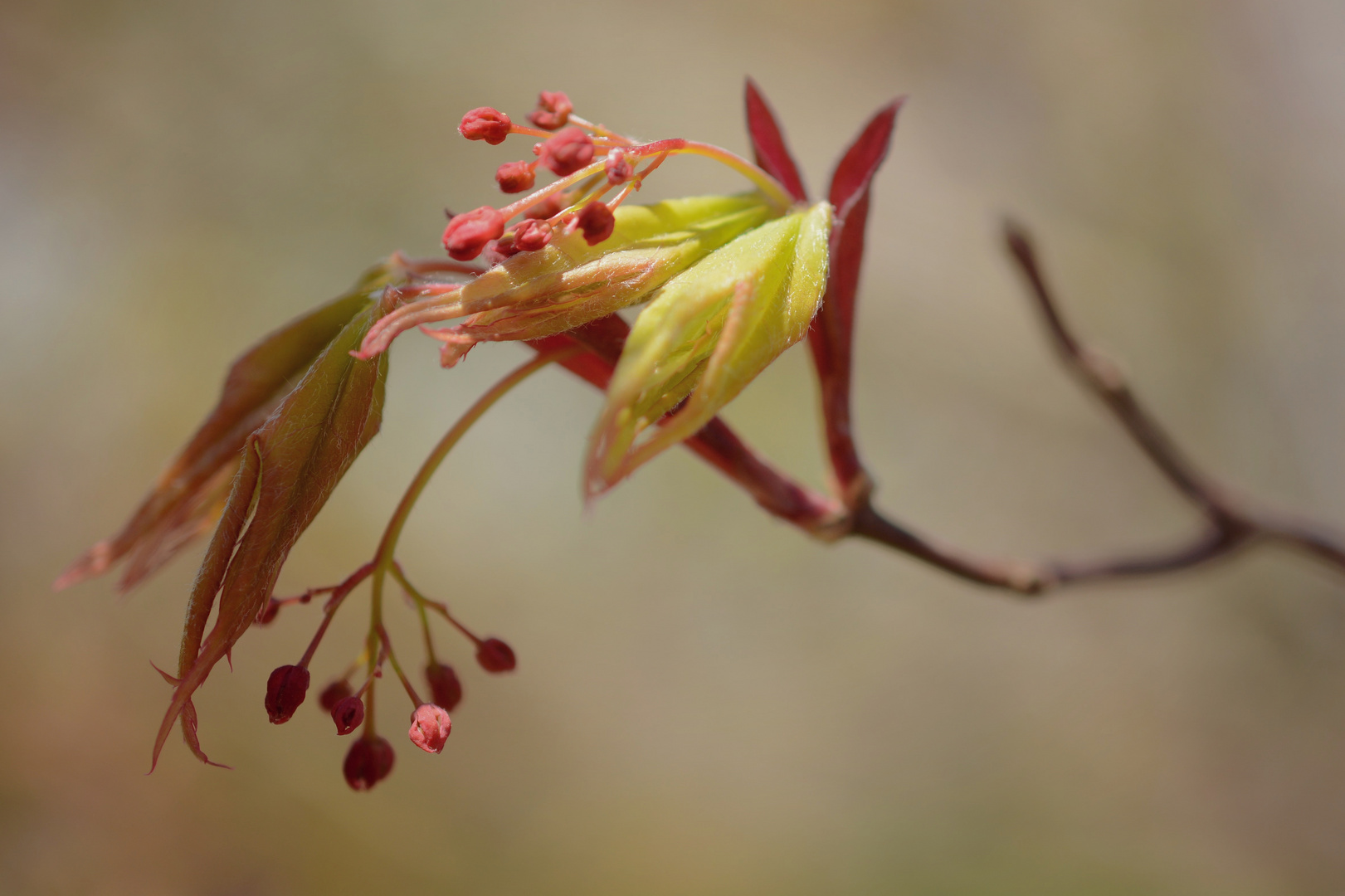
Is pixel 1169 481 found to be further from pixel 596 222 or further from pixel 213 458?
pixel 213 458

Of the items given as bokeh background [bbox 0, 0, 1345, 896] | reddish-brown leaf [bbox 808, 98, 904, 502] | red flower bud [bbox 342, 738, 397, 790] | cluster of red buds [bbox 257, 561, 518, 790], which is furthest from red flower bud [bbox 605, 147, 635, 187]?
bokeh background [bbox 0, 0, 1345, 896]

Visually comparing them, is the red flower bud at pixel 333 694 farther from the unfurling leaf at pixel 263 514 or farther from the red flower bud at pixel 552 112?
the red flower bud at pixel 552 112

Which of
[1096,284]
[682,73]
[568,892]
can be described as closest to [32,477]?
[568,892]

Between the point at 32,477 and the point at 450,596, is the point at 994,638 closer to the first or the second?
the point at 450,596

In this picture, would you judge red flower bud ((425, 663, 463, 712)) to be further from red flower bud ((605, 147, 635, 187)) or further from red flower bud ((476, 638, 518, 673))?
red flower bud ((605, 147, 635, 187))

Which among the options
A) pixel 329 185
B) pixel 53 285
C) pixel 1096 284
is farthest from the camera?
pixel 1096 284
